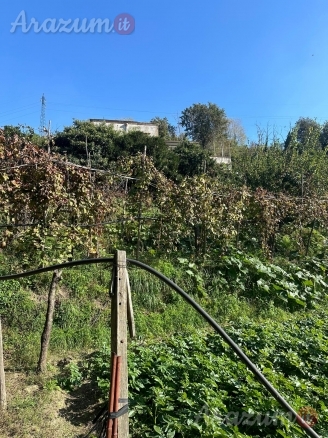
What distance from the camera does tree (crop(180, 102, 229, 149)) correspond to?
86.6 ft

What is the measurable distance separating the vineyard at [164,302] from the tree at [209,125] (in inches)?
785

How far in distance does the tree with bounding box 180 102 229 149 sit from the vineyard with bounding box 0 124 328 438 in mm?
19951

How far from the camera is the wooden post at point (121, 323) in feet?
4.27

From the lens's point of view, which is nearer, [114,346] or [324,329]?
[114,346]

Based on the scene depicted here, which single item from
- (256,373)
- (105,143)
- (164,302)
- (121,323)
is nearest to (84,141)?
(105,143)

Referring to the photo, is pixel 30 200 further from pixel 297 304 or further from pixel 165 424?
pixel 297 304

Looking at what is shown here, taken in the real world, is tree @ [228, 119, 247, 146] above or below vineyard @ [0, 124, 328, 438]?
above

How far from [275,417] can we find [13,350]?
8.46 feet

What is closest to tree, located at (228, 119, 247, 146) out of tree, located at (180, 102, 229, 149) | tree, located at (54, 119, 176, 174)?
tree, located at (180, 102, 229, 149)

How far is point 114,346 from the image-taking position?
1313mm

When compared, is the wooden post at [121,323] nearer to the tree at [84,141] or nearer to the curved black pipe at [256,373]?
the curved black pipe at [256,373]

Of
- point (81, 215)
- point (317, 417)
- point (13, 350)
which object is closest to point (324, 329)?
point (317, 417)

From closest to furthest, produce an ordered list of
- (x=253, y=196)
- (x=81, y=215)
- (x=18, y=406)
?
(x=18, y=406) → (x=81, y=215) → (x=253, y=196)

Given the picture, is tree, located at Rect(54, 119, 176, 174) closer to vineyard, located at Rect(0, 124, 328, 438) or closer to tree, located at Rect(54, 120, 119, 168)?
tree, located at Rect(54, 120, 119, 168)
